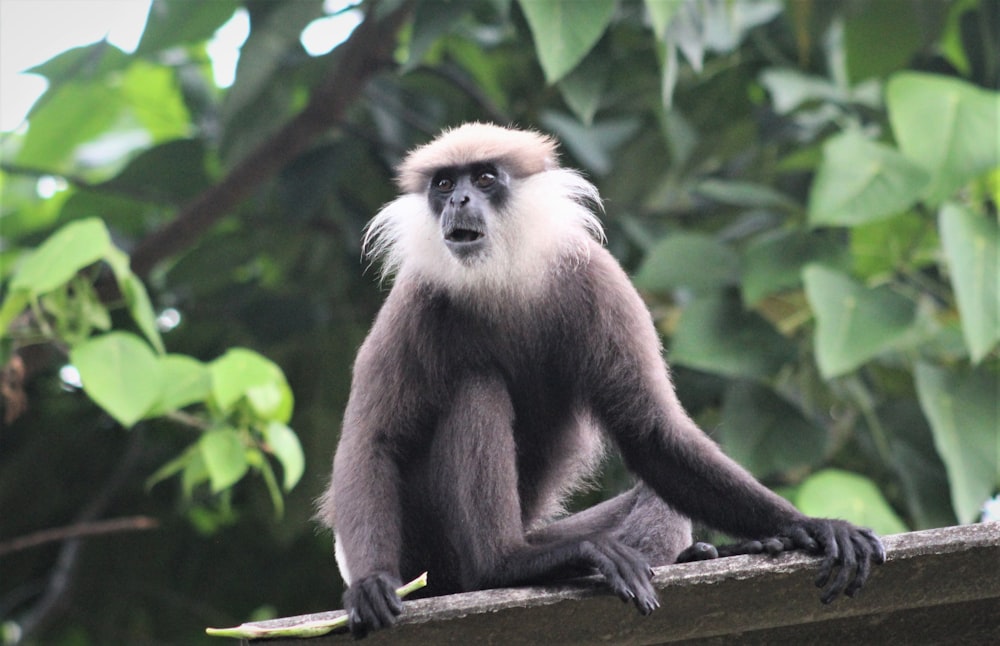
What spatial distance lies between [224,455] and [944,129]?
3.18 metres

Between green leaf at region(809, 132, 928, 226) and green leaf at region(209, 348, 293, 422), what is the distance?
7.36 ft

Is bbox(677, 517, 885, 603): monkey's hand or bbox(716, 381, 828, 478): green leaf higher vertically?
bbox(677, 517, 885, 603): monkey's hand

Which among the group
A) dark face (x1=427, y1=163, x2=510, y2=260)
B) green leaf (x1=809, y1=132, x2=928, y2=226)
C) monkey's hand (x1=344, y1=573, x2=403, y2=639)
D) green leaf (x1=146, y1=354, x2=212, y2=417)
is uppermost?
dark face (x1=427, y1=163, x2=510, y2=260)

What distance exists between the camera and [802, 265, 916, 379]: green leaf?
4.93 metres

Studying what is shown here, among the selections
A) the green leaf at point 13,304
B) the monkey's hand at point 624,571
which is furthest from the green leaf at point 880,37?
the green leaf at point 13,304

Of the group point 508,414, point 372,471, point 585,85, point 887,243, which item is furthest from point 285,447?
point 887,243

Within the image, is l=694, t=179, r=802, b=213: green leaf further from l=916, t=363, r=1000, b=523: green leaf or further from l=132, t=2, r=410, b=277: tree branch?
l=132, t=2, r=410, b=277: tree branch

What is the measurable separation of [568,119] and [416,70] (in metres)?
0.80

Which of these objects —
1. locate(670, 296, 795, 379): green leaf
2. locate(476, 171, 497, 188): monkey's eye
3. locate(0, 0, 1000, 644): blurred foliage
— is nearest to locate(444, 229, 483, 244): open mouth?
locate(476, 171, 497, 188): monkey's eye

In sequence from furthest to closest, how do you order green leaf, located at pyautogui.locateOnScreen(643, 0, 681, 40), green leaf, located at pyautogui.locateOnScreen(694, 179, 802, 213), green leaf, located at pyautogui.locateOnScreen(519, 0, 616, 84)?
green leaf, located at pyautogui.locateOnScreen(694, 179, 802, 213) < green leaf, located at pyautogui.locateOnScreen(519, 0, 616, 84) < green leaf, located at pyautogui.locateOnScreen(643, 0, 681, 40)

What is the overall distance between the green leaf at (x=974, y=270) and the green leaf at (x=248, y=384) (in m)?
2.58

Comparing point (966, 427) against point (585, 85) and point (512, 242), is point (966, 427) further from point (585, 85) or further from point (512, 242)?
point (512, 242)

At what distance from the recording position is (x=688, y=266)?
A: 220 inches

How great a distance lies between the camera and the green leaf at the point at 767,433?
534cm
